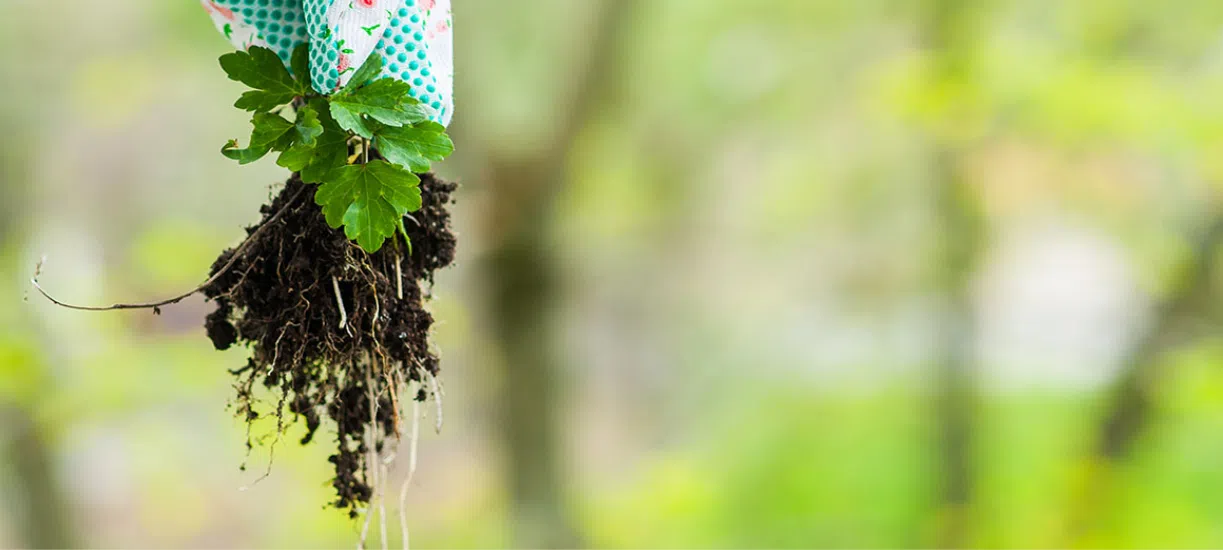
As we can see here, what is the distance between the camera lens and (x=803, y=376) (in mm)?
5273

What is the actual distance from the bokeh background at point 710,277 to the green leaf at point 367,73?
1903mm

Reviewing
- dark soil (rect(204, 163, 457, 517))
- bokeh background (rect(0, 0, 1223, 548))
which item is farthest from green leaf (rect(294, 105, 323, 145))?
bokeh background (rect(0, 0, 1223, 548))

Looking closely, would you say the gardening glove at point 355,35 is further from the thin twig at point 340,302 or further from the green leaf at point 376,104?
the thin twig at point 340,302

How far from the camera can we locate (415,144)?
797 millimetres

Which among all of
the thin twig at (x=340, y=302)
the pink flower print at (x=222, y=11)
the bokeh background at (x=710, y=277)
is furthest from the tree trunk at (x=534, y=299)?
the thin twig at (x=340, y=302)

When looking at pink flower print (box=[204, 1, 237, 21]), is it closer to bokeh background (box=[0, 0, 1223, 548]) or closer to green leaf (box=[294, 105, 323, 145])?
green leaf (box=[294, 105, 323, 145])

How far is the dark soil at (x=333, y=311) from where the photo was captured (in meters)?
0.89

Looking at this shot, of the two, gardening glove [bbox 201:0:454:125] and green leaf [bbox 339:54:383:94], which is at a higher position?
gardening glove [bbox 201:0:454:125]

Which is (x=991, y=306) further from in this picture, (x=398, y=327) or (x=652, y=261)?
(x=398, y=327)

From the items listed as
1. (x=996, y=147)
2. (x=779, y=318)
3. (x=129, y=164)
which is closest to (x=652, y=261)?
(x=779, y=318)

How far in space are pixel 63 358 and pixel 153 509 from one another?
4.74ft

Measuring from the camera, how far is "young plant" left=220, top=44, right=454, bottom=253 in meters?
0.78

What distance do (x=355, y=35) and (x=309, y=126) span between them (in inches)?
3.7

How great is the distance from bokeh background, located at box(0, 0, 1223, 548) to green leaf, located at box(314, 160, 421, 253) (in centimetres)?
192
